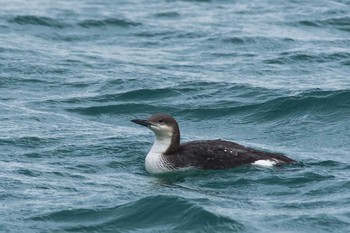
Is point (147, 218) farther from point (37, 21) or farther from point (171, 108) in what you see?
point (37, 21)

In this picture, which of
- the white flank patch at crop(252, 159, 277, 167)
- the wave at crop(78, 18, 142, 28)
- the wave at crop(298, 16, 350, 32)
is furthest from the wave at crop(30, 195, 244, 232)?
the wave at crop(298, 16, 350, 32)

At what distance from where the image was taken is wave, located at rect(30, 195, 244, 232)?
13.1 meters

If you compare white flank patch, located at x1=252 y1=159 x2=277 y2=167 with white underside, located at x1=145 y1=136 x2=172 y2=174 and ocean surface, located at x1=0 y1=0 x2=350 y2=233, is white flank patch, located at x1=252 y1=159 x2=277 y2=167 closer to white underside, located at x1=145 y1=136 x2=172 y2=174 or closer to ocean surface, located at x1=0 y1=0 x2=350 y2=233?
ocean surface, located at x1=0 y1=0 x2=350 y2=233

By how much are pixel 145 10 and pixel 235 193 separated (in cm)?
1380

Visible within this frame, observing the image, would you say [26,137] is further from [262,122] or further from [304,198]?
[304,198]

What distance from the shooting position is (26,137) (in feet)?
56.4

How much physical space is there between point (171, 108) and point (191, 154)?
12.7 ft

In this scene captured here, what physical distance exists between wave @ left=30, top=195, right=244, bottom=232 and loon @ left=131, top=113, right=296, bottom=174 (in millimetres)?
1701

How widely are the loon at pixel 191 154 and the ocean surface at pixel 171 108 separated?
0.51ft

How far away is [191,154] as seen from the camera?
15.6 m

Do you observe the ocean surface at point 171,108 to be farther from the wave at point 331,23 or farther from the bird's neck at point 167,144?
the bird's neck at point 167,144

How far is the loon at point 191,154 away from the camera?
15484mm

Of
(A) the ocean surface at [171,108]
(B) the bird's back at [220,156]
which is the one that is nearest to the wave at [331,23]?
(A) the ocean surface at [171,108]

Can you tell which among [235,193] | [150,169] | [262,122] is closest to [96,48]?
[262,122]
